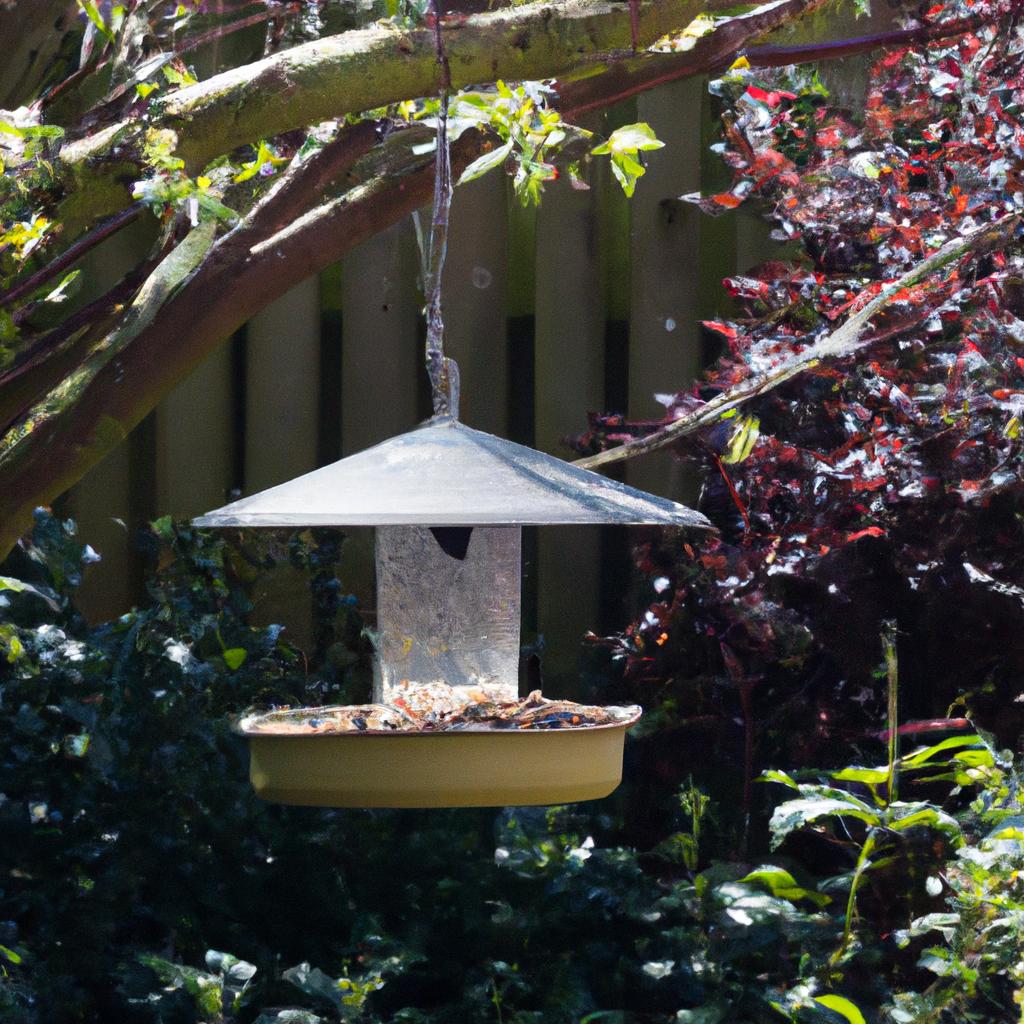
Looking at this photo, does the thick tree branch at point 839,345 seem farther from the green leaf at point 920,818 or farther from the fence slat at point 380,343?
the fence slat at point 380,343

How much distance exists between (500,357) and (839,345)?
3.22 ft

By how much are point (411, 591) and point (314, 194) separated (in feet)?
2.42

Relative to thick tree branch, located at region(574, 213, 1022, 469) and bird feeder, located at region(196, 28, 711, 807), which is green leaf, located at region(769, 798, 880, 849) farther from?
thick tree branch, located at region(574, 213, 1022, 469)

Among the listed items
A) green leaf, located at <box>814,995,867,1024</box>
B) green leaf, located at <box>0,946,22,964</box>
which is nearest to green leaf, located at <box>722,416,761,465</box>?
green leaf, located at <box>814,995,867,1024</box>

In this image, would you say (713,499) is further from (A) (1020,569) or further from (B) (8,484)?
(B) (8,484)

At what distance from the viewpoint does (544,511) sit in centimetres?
151

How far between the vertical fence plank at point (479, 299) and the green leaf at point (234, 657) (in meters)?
0.84

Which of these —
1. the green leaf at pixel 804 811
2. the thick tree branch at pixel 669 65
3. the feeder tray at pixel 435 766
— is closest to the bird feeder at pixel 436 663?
the feeder tray at pixel 435 766

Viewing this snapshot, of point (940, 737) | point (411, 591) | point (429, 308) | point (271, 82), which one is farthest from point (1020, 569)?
point (271, 82)

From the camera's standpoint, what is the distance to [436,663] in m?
2.07

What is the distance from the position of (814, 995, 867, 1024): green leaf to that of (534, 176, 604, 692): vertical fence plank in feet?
3.48

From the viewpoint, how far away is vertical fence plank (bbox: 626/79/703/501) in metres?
3.02

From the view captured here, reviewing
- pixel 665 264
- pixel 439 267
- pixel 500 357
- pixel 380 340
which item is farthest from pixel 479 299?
pixel 439 267

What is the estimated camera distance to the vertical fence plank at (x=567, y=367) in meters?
3.05
